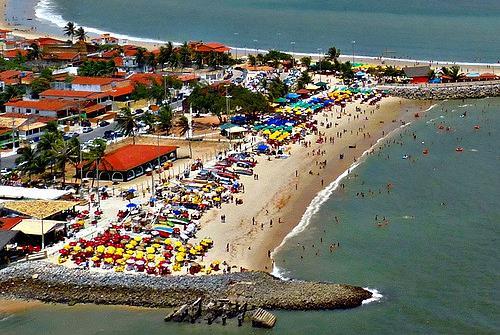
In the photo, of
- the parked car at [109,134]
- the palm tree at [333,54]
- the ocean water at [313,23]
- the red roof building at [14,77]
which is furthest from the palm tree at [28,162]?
the ocean water at [313,23]

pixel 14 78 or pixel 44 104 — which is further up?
pixel 14 78

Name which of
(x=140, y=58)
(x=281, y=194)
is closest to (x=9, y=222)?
(x=281, y=194)

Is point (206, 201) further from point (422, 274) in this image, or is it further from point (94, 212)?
point (422, 274)

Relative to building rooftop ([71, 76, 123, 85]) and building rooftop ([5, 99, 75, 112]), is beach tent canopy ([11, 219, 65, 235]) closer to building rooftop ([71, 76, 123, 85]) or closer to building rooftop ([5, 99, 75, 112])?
building rooftop ([5, 99, 75, 112])

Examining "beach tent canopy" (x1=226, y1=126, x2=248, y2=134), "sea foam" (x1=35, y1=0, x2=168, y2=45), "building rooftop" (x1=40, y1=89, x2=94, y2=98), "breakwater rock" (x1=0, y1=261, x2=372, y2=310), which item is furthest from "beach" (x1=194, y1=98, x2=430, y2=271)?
"sea foam" (x1=35, y1=0, x2=168, y2=45)

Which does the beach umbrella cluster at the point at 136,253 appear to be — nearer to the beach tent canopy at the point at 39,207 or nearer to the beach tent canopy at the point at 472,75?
the beach tent canopy at the point at 39,207

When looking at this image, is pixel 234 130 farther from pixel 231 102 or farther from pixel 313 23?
pixel 313 23
